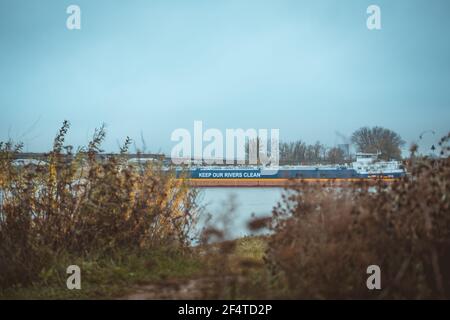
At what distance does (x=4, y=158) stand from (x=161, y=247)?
2.69m

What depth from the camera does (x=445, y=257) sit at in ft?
15.1

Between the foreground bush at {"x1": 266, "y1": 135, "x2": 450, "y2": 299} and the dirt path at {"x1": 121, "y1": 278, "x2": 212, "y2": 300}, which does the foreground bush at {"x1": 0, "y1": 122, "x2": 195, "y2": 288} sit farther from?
the foreground bush at {"x1": 266, "y1": 135, "x2": 450, "y2": 299}

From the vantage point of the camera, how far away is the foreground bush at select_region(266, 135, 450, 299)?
14.4ft

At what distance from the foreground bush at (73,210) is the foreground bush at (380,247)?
2929mm

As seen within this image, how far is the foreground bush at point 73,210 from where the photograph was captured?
245 inches

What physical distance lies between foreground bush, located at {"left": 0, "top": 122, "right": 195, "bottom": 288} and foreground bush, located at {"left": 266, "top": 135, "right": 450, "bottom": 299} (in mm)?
2929

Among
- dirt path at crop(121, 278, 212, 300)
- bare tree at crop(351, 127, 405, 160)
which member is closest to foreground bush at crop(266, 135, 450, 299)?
dirt path at crop(121, 278, 212, 300)

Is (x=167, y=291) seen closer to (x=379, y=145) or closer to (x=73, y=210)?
(x=73, y=210)

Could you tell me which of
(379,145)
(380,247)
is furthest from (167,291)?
(379,145)

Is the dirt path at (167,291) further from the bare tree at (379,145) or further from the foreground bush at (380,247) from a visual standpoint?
the bare tree at (379,145)

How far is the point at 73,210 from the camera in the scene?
6.75 metres

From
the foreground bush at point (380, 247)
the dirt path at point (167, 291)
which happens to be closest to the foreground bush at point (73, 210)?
the dirt path at point (167, 291)
